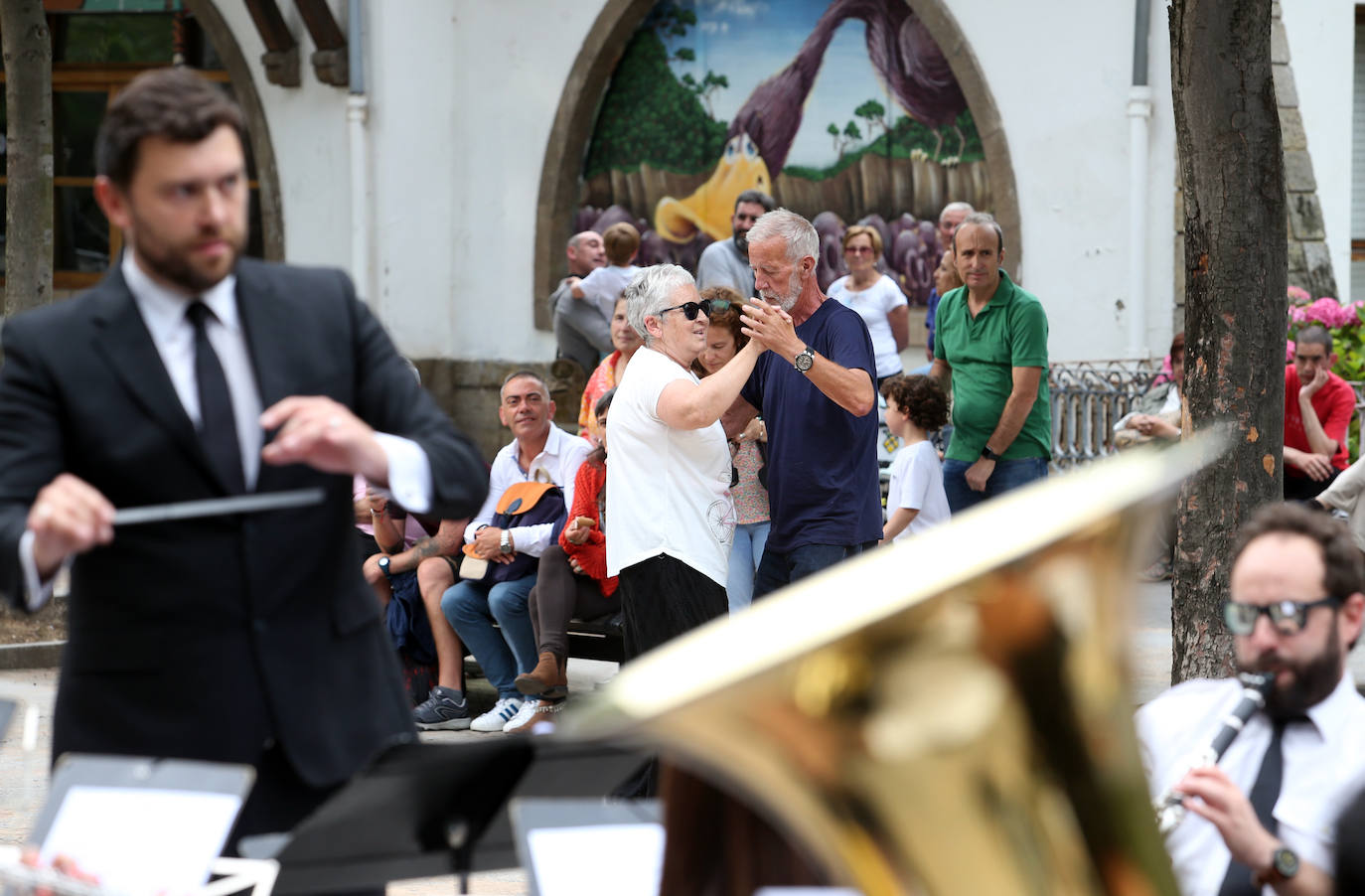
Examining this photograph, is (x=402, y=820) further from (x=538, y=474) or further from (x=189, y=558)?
(x=538, y=474)

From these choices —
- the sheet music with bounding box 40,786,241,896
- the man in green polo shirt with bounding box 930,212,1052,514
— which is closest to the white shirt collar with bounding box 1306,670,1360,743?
the sheet music with bounding box 40,786,241,896

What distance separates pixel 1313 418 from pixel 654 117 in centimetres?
722

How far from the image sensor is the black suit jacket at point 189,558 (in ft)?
7.51

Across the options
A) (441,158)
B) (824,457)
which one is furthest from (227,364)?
(441,158)

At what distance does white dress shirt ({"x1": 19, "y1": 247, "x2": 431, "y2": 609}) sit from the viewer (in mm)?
2320

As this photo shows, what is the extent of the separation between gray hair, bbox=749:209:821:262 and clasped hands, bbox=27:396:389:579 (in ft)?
10.2

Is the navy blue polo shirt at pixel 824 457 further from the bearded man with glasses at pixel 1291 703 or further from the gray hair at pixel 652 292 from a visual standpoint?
the bearded man with glasses at pixel 1291 703

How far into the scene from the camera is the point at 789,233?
526 centimetres

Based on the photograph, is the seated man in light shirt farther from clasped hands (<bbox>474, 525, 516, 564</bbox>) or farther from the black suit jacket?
the black suit jacket

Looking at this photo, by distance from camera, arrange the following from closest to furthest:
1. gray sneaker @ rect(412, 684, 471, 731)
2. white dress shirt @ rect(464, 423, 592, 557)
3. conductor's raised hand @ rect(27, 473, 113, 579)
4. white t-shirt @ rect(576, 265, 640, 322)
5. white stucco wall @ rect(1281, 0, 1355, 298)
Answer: conductor's raised hand @ rect(27, 473, 113, 579) < white dress shirt @ rect(464, 423, 592, 557) < gray sneaker @ rect(412, 684, 471, 731) < white t-shirt @ rect(576, 265, 640, 322) < white stucco wall @ rect(1281, 0, 1355, 298)

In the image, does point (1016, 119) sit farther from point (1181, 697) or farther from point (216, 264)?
point (216, 264)

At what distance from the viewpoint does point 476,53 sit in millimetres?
14320

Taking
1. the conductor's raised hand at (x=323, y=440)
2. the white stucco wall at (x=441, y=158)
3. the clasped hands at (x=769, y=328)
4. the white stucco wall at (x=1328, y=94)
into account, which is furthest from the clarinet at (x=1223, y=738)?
the white stucco wall at (x=441, y=158)

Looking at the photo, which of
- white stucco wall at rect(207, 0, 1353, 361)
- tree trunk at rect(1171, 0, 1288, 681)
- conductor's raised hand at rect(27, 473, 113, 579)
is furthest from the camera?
white stucco wall at rect(207, 0, 1353, 361)
